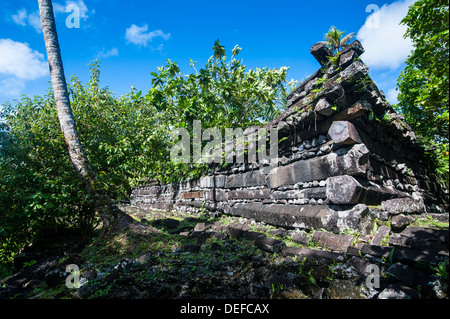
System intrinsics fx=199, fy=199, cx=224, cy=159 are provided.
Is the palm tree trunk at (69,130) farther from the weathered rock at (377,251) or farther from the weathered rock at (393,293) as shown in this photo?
the weathered rock at (393,293)

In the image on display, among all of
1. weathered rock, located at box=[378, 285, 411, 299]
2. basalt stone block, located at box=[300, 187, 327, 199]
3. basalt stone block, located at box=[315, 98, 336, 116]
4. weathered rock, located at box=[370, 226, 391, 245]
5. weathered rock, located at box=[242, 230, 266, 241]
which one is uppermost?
basalt stone block, located at box=[315, 98, 336, 116]

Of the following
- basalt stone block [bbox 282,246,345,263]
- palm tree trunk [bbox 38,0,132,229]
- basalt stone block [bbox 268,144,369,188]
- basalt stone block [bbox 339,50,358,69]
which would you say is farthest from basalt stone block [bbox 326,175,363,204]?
palm tree trunk [bbox 38,0,132,229]

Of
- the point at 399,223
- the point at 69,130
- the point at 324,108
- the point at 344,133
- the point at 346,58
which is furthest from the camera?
the point at 69,130

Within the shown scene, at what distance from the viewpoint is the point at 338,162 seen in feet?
10.9

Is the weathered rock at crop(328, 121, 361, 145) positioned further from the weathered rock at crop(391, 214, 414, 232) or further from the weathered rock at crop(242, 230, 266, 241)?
the weathered rock at crop(242, 230, 266, 241)

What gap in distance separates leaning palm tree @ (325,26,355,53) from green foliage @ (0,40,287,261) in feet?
10.4

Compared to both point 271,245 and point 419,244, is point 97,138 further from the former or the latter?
point 419,244

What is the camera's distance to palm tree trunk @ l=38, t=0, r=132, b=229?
4.23m

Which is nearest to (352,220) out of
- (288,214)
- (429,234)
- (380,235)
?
(380,235)

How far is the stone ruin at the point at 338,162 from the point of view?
3.11 m

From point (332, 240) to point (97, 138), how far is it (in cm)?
585

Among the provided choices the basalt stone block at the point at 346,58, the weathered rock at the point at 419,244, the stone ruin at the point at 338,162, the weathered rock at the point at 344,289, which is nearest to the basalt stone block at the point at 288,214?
the stone ruin at the point at 338,162

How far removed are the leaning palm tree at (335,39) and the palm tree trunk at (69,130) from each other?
18.9ft
